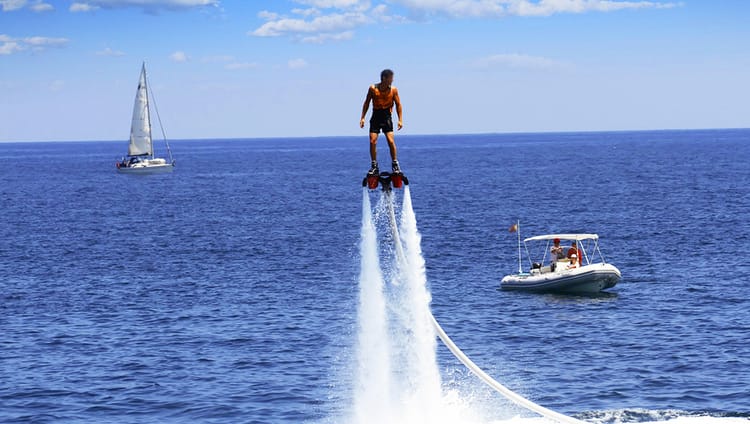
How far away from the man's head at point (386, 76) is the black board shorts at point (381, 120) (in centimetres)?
96

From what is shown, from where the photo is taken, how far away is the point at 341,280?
250 ft

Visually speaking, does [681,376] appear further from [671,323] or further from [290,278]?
[290,278]

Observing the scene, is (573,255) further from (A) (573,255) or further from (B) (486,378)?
(B) (486,378)

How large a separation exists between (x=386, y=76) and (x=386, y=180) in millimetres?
3200

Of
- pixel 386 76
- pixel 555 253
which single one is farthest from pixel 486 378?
pixel 555 253

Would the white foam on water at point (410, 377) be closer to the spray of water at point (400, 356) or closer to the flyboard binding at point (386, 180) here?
the spray of water at point (400, 356)

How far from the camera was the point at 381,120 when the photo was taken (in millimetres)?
26734

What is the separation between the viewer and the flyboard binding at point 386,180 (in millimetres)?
27047

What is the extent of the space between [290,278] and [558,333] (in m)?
26.1

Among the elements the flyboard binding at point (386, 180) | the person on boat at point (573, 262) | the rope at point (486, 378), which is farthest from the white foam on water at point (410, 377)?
the person on boat at point (573, 262)

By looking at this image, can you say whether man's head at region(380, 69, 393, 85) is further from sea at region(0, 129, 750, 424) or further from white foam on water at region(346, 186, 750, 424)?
white foam on water at region(346, 186, 750, 424)

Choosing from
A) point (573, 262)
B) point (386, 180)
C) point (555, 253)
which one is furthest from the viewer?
point (555, 253)

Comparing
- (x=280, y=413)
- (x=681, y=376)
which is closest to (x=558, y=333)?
(x=681, y=376)

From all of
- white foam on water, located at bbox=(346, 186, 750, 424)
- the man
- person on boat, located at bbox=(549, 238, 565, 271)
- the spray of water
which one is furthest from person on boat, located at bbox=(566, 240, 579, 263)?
the man
